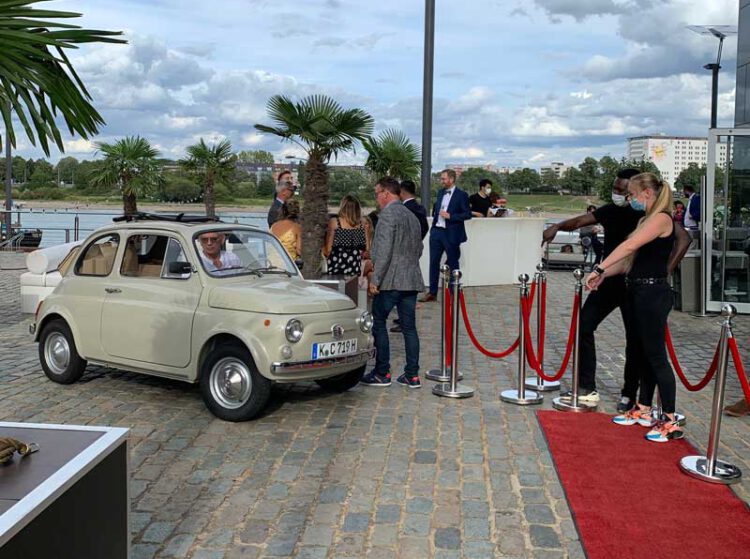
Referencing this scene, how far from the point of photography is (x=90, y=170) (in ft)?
59.4

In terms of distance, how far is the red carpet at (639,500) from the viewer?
14.2 ft

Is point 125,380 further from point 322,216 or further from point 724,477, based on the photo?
point 724,477

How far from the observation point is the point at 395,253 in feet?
25.2

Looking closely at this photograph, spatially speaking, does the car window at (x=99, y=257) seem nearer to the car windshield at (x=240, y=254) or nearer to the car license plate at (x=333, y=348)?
the car windshield at (x=240, y=254)

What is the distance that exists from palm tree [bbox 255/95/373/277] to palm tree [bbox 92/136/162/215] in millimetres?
7796

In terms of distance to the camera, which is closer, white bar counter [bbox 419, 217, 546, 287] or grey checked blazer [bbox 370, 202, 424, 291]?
grey checked blazer [bbox 370, 202, 424, 291]

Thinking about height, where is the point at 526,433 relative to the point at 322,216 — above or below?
below

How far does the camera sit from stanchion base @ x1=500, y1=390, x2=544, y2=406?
7.44 meters

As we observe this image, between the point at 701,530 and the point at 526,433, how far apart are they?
6.73 ft

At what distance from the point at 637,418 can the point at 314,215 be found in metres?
A: 5.29

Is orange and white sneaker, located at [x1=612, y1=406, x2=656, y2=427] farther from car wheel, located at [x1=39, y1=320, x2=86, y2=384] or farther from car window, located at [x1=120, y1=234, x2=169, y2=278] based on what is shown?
car wheel, located at [x1=39, y1=320, x2=86, y2=384]

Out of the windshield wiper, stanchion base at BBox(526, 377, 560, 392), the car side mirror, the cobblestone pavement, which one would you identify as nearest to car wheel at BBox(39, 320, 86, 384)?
the cobblestone pavement

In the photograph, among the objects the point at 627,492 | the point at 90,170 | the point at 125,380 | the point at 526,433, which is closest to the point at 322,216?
the point at 125,380

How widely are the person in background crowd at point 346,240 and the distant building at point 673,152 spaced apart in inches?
269
